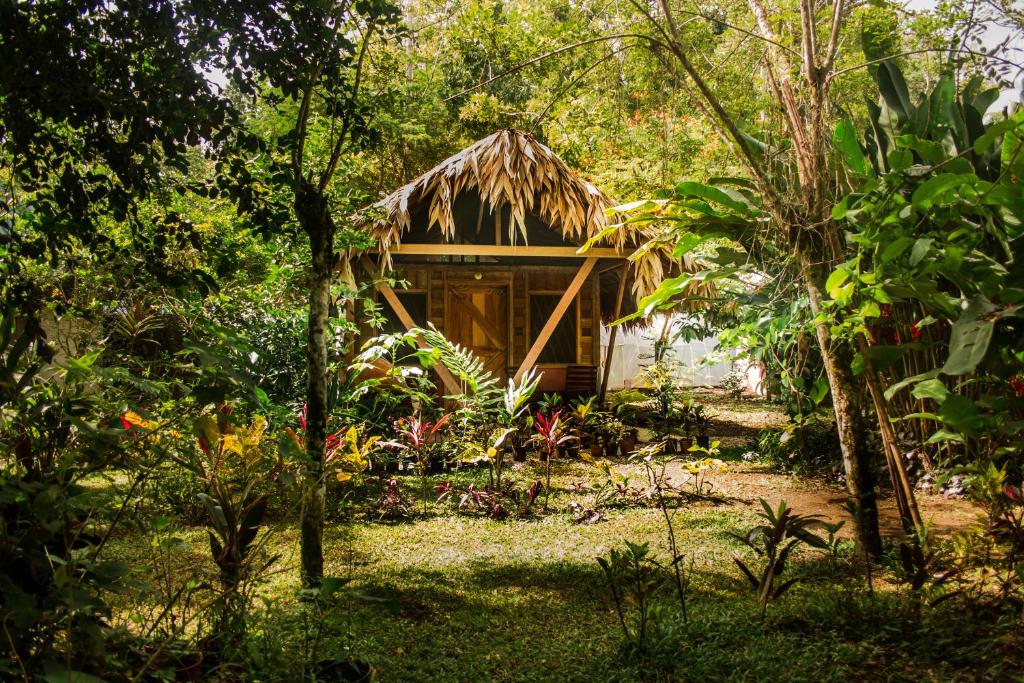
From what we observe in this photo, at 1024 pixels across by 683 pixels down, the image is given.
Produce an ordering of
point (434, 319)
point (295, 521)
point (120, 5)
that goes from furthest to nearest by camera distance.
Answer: point (434, 319), point (295, 521), point (120, 5)

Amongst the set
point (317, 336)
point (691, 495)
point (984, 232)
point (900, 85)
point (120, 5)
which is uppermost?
point (900, 85)

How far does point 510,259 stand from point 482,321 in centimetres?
109

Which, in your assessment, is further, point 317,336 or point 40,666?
point 317,336

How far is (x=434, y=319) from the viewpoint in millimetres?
11297

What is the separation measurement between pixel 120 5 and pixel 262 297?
471 cm

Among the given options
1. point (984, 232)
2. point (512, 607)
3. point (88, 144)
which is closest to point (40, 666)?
point (88, 144)

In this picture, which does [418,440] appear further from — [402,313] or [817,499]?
[817,499]

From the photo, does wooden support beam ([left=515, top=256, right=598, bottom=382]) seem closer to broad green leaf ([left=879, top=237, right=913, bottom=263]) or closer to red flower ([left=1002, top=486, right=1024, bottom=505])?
red flower ([left=1002, top=486, right=1024, bottom=505])

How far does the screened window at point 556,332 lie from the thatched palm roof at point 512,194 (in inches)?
96.6

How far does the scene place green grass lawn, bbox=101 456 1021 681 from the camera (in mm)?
2684

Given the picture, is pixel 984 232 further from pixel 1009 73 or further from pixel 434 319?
pixel 434 319

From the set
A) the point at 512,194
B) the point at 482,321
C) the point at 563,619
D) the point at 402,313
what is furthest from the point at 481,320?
the point at 563,619

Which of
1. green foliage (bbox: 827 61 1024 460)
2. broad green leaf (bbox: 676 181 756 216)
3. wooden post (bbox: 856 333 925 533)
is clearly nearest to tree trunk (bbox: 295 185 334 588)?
broad green leaf (bbox: 676 181 756 216)

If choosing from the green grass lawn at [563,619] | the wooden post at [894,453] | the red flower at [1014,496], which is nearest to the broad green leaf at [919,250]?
the wooden post at [894,453]
